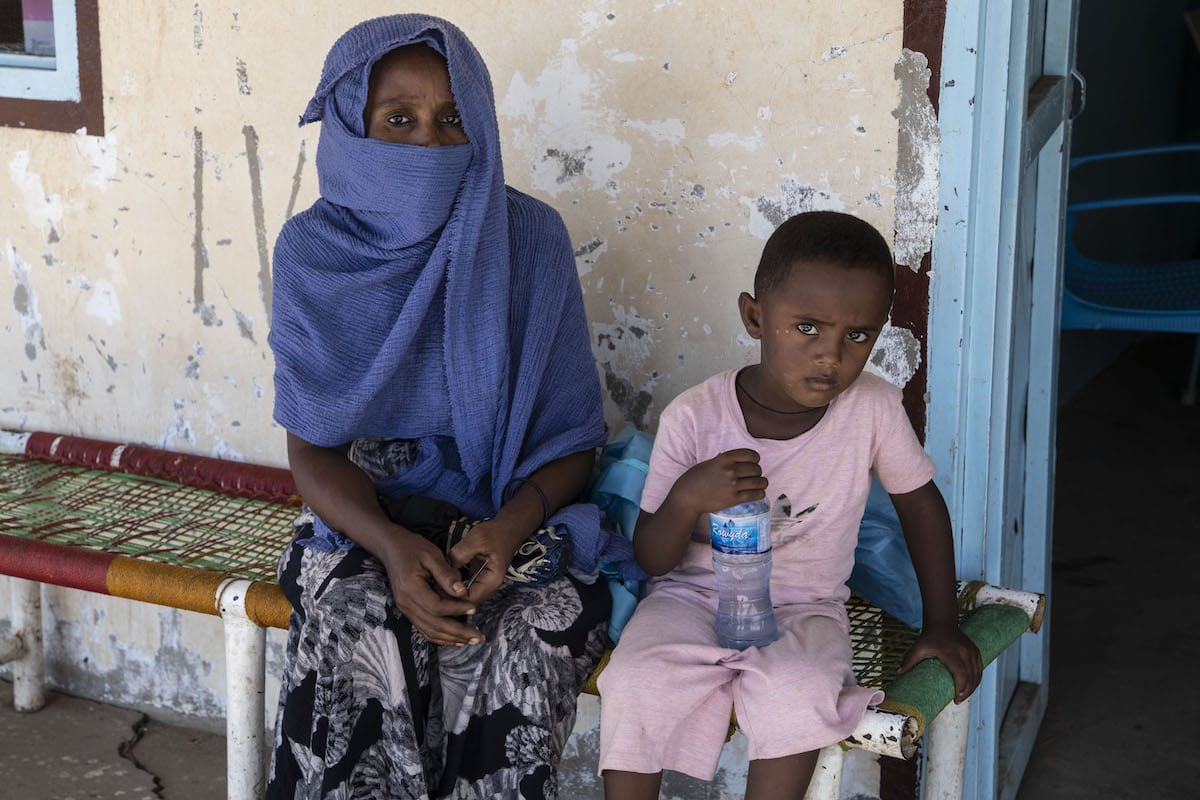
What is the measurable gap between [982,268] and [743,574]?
27.7 inches

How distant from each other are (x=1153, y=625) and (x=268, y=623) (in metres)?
2.43

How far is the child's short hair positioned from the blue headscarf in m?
0.44

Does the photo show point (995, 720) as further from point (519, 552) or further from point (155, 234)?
point (155, 234)

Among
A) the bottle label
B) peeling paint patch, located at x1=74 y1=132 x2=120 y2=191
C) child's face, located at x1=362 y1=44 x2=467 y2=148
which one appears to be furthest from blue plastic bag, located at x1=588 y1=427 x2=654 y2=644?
peeling paint patch, located at x1=74 y1=132 x2=120 y2=191

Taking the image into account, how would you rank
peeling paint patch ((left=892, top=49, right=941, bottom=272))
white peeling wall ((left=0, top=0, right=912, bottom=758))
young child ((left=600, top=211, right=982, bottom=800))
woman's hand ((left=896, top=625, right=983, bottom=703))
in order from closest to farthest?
1. young child ((left=600, top=211, right=982, bottom=800))
2. woman's hand ((left=896, top=625, right=983, bottom=703))
3. peeling paint patch ((left=892, top=49, right=941, bottom=272))
4. white peeling wall ((left=0, top=0, right=912, bottom=758))

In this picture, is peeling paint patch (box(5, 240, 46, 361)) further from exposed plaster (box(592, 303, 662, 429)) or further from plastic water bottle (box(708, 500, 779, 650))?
plastic water bottle (box(708, 500, 779, 650))

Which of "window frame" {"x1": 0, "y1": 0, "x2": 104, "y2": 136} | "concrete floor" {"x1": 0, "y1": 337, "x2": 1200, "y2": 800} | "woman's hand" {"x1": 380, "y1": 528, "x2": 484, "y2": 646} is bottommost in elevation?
"concrete floor" {"x1": 0, "y1": 337, "x2": 1200, "y2": 800}

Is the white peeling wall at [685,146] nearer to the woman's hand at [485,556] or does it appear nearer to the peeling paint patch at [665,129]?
the peeling paint patch at [665,129]

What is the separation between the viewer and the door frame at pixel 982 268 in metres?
2.10

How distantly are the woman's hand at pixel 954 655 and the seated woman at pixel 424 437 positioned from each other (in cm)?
48

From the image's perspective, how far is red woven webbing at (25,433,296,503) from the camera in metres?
2.77

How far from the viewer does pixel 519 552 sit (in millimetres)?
2025

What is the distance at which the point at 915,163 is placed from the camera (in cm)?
218

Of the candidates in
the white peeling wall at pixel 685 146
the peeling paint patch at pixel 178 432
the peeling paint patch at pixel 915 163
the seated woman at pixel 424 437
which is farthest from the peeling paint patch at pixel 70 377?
the peeling paint patch at pixel 915 163
